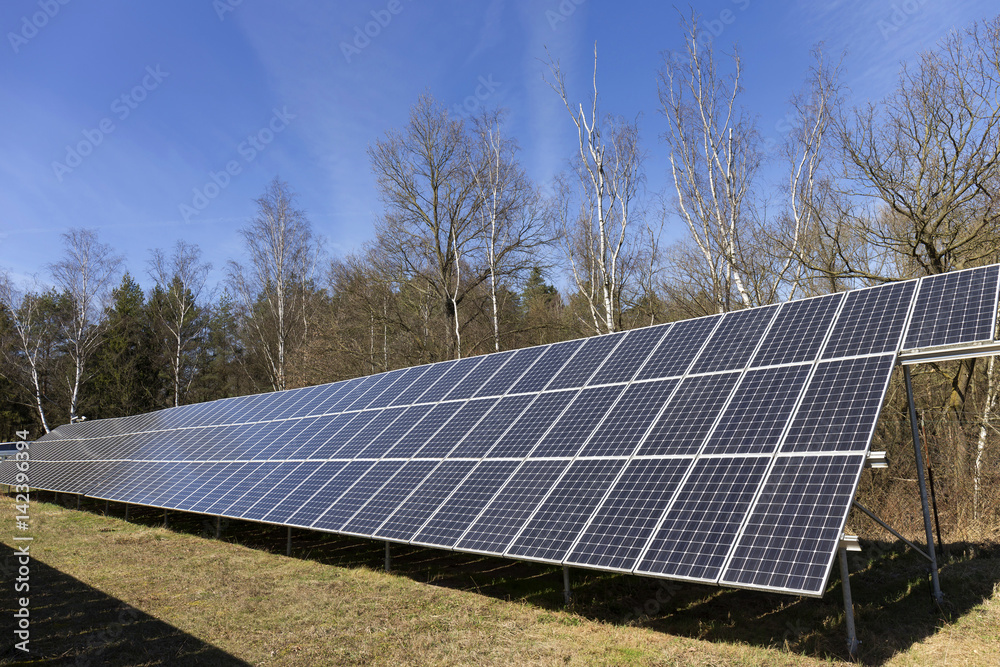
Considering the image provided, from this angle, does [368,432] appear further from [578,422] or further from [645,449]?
[645,449]

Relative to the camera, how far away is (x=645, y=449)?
8.05 m

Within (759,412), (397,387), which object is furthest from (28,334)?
(759,412)

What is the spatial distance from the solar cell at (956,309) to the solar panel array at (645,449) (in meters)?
0.02

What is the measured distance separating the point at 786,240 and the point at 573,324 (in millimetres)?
15409

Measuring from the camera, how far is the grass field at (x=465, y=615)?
6684 mm

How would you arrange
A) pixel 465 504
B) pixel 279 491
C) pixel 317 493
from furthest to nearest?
1. pixel 279 491
2. pixel 317 493
3. pixel 465 504

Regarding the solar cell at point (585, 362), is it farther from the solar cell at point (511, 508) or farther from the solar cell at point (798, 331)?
the solar cell at point (798, 331)

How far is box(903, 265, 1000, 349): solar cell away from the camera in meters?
7.17

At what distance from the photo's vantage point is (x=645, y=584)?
9242 millimetres

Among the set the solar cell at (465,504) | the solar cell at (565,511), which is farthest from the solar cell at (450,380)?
the solar cell at (565,511)

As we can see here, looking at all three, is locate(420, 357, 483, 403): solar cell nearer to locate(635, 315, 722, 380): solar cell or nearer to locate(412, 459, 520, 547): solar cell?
locate(412, 459, 520, 547): solar cell

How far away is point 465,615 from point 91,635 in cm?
479

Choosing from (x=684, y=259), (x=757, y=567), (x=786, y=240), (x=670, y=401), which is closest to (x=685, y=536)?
(x=757, y=567)

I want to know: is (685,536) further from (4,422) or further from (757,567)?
(4,422)
